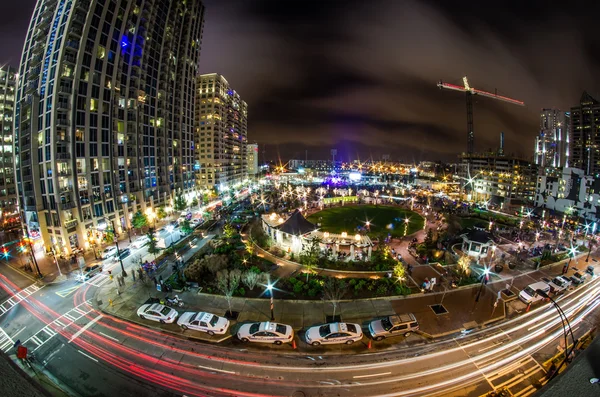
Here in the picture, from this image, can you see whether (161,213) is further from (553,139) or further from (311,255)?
(553,139)

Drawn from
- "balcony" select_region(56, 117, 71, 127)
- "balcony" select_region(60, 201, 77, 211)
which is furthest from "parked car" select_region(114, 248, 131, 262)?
"balcony" select_region(56, 117, 71, 127)

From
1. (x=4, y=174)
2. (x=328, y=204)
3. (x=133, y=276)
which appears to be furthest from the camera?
→ (x=328, y=204)

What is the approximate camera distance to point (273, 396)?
570 inches

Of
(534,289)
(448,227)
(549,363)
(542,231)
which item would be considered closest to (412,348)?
(549,363)

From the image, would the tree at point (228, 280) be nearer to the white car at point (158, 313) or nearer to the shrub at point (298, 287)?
the white car at point (158, 313)

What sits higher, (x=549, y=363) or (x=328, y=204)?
(x=328, y=204)

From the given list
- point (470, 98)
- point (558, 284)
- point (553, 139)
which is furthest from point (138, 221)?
point (553, 139)

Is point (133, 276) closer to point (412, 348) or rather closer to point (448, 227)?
point (412, 348)

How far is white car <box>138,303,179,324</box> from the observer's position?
20500mm

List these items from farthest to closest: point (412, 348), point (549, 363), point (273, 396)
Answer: point (412, 348) < point (549, 363) < point (273, 396)

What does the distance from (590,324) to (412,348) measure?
1602 centimetres

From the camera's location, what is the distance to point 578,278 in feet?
88.6

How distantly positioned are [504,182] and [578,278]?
6992 cm

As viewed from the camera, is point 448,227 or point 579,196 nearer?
point 448,227
